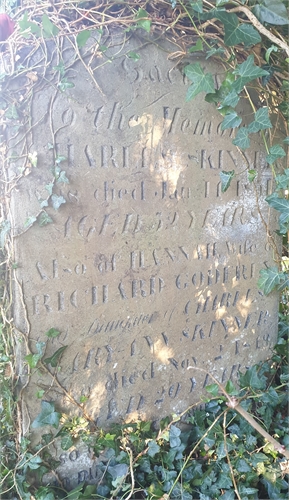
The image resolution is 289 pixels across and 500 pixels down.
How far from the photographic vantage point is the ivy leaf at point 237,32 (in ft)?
6.22

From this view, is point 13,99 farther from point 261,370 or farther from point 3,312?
point 261,370

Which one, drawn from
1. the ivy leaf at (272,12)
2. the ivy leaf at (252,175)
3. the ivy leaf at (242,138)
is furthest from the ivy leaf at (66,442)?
the ivy leaf at (272,12)

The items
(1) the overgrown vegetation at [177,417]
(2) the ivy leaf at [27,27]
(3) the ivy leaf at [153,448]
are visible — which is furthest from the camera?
(3) the ivy leaf at [153,448]

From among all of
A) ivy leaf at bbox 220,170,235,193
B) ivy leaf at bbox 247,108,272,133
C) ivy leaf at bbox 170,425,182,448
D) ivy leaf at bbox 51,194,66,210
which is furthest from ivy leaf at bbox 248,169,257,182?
ivy leaf at bbox 170,425,182,448

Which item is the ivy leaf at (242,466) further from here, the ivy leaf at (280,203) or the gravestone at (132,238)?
the ivy leaf at (280,203)

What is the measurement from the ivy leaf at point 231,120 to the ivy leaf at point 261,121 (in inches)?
3.6

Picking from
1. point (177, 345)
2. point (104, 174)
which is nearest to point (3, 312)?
point (104, 174)

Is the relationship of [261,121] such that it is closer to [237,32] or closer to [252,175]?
[252,175]

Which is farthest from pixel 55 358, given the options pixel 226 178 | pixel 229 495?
pixel 226 178

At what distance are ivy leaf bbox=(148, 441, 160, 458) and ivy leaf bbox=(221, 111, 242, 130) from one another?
5.54 ft

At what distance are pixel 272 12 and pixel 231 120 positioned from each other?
22.6 inches

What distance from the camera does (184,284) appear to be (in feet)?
7.28

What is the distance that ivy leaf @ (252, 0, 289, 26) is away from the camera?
194 centimetres

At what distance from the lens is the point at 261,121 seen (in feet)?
6.56
